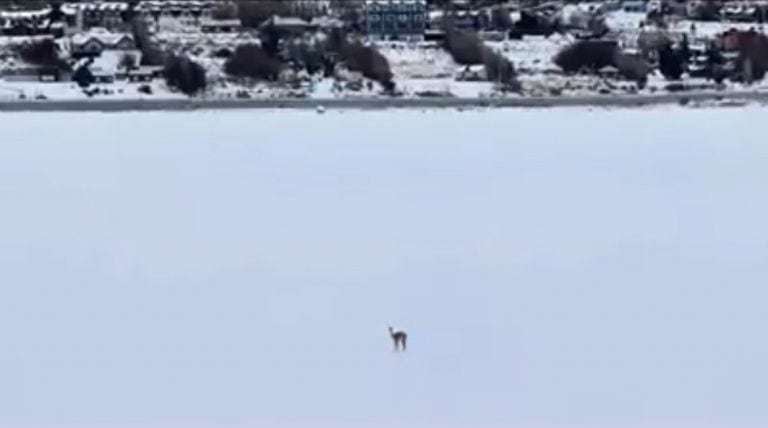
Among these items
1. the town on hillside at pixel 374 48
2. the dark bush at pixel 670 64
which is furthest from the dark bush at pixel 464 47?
the dark bush at pixel 670 64

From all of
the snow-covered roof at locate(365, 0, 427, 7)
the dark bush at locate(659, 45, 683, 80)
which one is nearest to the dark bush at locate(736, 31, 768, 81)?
the dark bush at locate(659, 45, 683, 80)

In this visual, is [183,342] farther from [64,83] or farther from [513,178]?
[64,83]

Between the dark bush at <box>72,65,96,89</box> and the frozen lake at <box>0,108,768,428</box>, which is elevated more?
the frozen lake at <box>0,108,768,428</box>

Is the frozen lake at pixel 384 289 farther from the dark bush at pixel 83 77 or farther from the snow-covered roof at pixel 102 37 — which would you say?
the snow-covered roof at pixel 102 37

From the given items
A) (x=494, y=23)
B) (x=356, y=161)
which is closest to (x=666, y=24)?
(x=494, y=23)

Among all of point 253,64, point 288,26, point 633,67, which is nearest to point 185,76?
point 253,64

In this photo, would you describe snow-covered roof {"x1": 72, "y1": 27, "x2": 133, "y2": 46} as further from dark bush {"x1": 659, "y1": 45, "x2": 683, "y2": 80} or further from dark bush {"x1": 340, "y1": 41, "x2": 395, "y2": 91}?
dark bush {"x1": 659, "y1": 45, "x2": 683, "y2": 80}
